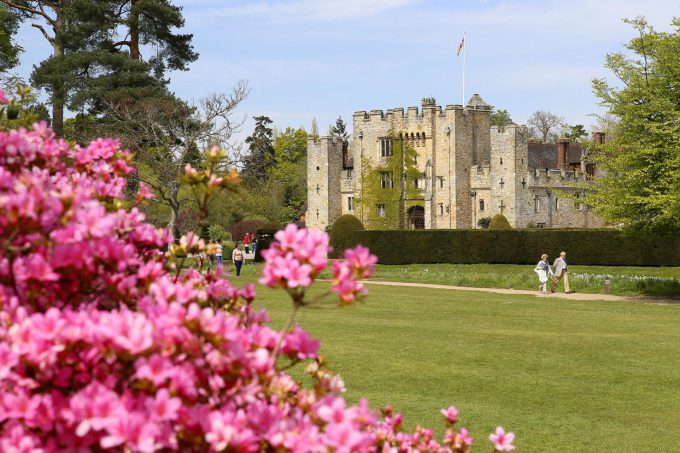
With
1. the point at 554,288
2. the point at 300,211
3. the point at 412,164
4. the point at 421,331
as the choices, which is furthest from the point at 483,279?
the point at 300,211

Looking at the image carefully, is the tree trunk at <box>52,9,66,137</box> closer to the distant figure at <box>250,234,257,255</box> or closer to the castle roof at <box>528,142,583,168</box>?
the distant figure at <box>250,234,257,255</box>

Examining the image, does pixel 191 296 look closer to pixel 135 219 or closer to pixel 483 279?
pixel 135 219

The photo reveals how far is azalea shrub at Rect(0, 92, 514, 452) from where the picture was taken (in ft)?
10.1

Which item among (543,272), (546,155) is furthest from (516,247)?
(546,155)

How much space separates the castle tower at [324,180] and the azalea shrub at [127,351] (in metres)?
71.0

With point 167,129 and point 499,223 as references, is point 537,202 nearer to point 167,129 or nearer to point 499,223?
point 499,223

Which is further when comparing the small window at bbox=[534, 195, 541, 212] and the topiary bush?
the small window at bbox=[534, 195, 541, 212]

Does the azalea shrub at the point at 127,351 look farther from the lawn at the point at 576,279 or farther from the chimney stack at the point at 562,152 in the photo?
the chimney stack at the point at 562,152

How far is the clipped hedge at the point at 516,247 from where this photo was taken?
160ft

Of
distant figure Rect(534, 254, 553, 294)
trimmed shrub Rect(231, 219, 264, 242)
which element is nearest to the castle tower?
trimmed shrub Rect(231, 219, 264, 242)

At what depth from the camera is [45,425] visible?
3.12 meters

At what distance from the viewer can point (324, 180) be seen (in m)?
75.6

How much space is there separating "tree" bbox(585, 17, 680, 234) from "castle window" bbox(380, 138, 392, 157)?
40858 mm

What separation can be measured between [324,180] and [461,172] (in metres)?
11.3
